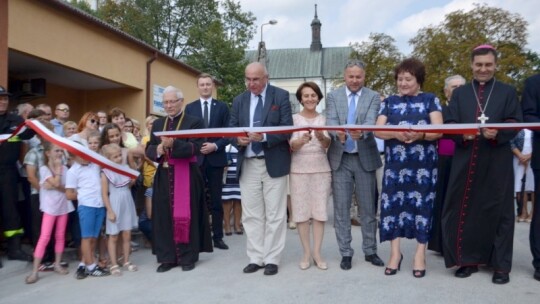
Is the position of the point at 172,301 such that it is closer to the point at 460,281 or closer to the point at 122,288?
the point at 122,288

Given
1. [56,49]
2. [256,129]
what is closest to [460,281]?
[256,129]

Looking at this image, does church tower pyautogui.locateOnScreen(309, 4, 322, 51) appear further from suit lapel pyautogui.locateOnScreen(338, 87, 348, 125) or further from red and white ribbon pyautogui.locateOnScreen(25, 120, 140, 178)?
red and white ribbon pyautogui.locateOnScreen(25, 120, 140, 178)

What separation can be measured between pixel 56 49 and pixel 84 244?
791 cm

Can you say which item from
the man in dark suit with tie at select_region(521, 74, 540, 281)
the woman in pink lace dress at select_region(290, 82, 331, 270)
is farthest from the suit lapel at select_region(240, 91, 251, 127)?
the man in dark suit with tie at select_region(521, 74, 540, 281)

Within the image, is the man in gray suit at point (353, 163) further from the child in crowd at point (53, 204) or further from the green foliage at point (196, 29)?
the green foliage at point (196, 29)

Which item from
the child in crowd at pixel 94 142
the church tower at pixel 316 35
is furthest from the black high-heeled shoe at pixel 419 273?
the church tower at pixel 316 35

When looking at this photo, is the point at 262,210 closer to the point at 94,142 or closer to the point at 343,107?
the point at 343,107

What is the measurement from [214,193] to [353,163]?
2370 mm

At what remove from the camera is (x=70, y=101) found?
17.1 metres

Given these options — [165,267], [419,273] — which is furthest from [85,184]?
[419,273]

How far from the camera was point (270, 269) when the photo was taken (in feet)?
16.8

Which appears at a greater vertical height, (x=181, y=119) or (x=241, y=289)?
→ (x=181, y=119)

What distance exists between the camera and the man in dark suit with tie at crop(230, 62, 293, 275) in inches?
206

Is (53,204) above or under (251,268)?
above
